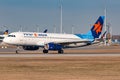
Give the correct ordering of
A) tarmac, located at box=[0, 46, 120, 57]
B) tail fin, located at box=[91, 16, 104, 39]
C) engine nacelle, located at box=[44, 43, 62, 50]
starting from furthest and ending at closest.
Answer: tail fin, located at box=[91, 16, 104, 39]
engine nacelle, located at box=[44, 43, 62, 50]
tarmac, located at box=[0, 46, 120, 57]

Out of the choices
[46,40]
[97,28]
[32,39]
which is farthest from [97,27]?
[32,39]

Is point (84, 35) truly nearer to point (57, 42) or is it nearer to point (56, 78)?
point (57, 42)

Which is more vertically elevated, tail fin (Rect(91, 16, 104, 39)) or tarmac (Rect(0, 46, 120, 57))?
tail fin (Rect(91, 16, 104, 39))

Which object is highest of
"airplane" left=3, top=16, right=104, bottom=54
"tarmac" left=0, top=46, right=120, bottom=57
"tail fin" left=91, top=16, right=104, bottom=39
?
"tail fin" left=91, top=16, right=104, bottom=39

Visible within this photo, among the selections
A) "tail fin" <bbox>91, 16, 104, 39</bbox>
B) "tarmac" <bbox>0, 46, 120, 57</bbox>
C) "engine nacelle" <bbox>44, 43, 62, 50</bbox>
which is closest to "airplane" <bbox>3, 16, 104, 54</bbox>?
"engine nacelle" <bbox>44, 43, 62, 50</bbox>

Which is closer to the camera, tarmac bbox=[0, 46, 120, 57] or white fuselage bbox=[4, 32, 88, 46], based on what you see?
tarmac bbox=[0, 46, 120, 57]

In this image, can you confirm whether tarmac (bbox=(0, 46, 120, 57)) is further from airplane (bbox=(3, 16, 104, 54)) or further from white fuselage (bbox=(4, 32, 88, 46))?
white fuselage (bbox=(4, 32, 88, 46))

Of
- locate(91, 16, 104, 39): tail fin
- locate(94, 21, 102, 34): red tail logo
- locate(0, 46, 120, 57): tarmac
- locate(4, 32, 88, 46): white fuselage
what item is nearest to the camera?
locate(0, 46, 120, 57): tarmac

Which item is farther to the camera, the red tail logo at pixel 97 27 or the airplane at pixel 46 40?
the red tail logo at pixel 97 27

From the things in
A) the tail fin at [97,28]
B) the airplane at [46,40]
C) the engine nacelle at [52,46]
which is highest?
the tail fin at [97,28]

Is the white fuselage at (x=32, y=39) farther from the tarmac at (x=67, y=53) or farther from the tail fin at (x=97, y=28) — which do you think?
the tail fin at (x=97, y=28)

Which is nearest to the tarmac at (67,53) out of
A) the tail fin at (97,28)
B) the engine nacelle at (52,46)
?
the engine nacelle at (52,46)

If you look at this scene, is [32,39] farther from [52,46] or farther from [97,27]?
[97,27]

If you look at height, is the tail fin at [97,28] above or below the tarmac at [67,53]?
above
